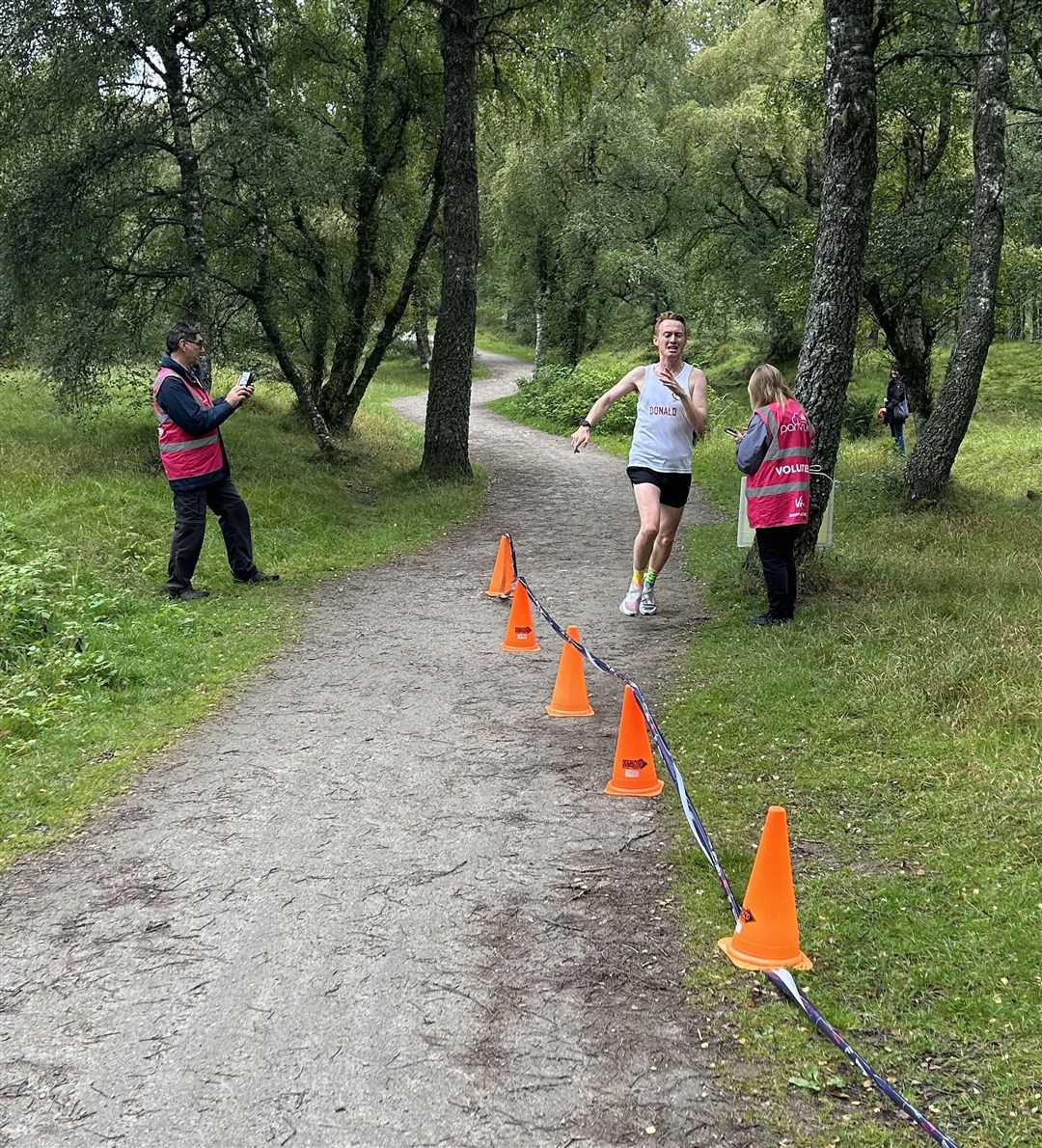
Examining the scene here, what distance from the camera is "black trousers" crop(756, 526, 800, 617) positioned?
23.3ft

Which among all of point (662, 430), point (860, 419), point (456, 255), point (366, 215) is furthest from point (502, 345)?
point (662, 430)

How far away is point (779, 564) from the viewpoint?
7.14 metres

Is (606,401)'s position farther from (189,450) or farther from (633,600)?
(189,450)

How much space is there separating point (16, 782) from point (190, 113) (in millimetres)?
10194

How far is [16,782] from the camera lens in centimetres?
492

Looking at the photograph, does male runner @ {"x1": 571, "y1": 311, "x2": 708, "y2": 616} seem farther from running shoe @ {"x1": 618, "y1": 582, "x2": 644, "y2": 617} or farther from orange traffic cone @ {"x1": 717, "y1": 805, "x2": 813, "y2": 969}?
orange traffic cone @ {"x1": 717, "y1": 805, "x2": 813, "y2": 969}

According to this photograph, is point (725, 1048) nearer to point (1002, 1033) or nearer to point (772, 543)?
point (1002, 1033)

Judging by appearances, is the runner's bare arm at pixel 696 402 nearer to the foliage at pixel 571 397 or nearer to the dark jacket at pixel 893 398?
the dark jacket at pixel 893 398

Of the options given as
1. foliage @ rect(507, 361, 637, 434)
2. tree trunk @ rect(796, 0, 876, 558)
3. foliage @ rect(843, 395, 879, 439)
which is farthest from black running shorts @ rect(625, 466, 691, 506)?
foliage @ rect(843, 395, 879, 439)

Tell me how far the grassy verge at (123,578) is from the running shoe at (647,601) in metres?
2.82

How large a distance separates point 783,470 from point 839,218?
212cm

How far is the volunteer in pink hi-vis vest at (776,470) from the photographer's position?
694 centimetres

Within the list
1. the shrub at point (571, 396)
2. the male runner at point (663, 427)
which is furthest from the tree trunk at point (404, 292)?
the male runner at point (663, 427)

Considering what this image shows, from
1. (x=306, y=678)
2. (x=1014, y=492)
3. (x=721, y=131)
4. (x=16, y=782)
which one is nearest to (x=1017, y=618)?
(x=306, y=678)
